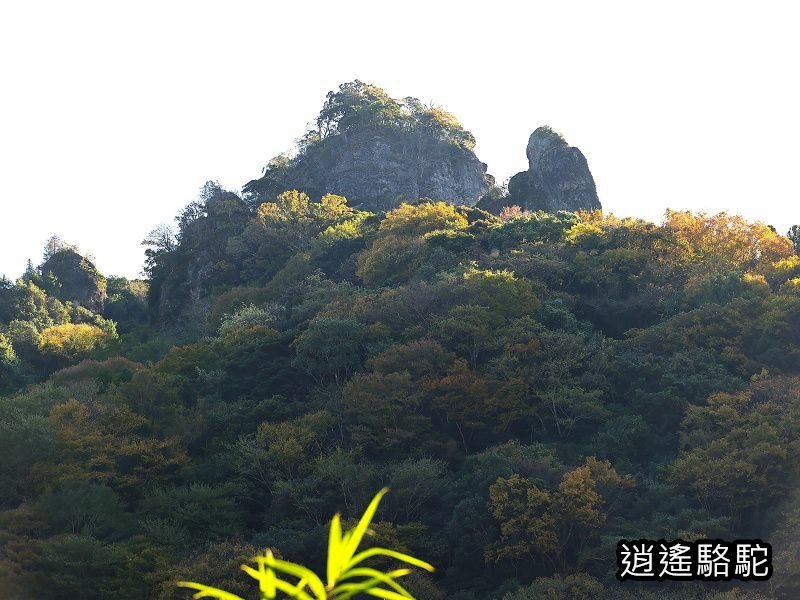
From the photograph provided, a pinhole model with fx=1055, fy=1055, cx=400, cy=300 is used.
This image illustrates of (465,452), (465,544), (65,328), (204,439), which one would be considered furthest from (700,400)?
(65,328)

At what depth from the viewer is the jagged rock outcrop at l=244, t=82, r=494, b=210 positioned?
72500 millimetres

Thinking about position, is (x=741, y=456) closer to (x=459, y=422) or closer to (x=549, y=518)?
(x=549, y=518)

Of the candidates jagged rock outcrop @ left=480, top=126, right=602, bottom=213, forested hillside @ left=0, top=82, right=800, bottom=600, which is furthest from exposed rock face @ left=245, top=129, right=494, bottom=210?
forested hillside @ left=0, top=82, right=800, bottom=600

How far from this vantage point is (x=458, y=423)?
112ft

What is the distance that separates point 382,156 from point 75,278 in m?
22.1

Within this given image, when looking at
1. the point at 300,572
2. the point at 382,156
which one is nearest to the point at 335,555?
the point at 300,572

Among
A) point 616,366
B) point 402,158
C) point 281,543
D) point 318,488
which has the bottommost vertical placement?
point 281,543

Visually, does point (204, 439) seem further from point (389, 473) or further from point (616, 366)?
point (616, 366)

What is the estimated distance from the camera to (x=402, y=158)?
241ft

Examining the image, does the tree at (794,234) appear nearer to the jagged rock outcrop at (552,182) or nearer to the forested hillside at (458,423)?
the forested hillside at (458,423)

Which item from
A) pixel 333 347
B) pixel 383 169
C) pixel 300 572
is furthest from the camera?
pixel 383 169

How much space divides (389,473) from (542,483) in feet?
15.1

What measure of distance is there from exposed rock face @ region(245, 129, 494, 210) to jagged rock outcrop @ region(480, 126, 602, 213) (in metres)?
8.69

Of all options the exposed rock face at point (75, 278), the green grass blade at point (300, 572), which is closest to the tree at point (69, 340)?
the exposed rock face at point (75, 278)
